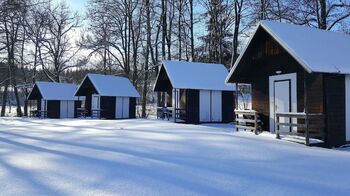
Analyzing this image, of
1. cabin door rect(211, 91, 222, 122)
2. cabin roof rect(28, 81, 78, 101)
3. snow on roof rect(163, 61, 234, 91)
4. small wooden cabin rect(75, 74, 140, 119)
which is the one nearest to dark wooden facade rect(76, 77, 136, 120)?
small wooden cabin rect(75, 74, 140, 119)

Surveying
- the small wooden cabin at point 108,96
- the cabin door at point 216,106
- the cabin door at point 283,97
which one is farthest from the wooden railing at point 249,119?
the small wooden cabin at point 108,96

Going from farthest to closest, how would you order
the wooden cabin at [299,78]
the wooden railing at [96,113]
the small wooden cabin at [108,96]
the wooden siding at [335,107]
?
the small wooden cabin at [108,96]
the wooden railing at [96,113]
the wooden siding at [335,107]
the wooden cabin at [299,78]

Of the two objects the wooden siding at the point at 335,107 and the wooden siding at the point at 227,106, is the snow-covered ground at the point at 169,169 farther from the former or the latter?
the wooden siding at the point at 227,106

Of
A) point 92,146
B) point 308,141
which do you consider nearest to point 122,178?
point 92,146

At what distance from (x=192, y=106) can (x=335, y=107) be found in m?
12.4

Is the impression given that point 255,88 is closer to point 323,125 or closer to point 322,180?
point 323,125

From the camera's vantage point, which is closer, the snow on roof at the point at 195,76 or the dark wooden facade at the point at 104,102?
the snow on roof at the point at 195,76

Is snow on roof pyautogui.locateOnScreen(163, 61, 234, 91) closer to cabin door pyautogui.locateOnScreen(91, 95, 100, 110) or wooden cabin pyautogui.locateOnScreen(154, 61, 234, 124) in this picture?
wooden cabin pyautogui.locateOnScreen(154, 61, 234, 124)

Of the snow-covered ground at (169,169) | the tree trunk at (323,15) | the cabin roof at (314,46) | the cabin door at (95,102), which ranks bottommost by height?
the snow-covered ground at (169,169)

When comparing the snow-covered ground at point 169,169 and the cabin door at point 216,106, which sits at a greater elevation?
the cabin door at point 216,106

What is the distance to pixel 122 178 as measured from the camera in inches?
275

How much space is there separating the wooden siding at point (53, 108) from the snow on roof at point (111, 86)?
23.7 feet

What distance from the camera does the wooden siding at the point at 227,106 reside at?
1035 inches

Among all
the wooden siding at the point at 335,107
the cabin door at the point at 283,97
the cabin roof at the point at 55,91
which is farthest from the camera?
the cabin roof at the point at 55,91
